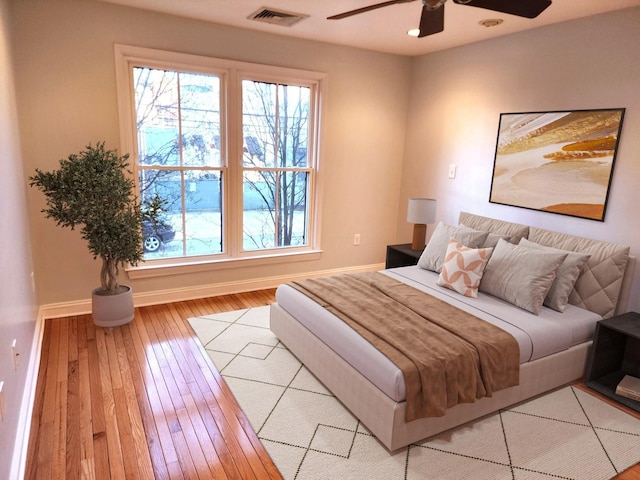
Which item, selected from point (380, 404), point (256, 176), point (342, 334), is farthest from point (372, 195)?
point (380, 404)

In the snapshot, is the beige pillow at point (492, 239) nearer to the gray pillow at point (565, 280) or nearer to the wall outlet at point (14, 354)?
the gray pillow at point (565, 280)

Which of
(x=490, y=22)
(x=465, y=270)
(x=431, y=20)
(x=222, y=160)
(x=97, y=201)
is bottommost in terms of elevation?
(x=465, y=270)

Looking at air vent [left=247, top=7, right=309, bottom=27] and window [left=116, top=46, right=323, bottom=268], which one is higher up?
air vent [left=247, top=7, right=309, bottom=27]

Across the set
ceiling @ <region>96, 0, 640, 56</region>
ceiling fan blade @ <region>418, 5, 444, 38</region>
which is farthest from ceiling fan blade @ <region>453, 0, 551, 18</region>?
ceiling @ <region>96, 0, 640, 56</region>

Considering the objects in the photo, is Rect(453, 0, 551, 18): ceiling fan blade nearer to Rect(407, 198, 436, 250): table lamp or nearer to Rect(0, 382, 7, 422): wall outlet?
Rect(407, 198, 436, 250): table lamp

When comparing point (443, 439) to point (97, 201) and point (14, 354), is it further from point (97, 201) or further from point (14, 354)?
point (97, 201)

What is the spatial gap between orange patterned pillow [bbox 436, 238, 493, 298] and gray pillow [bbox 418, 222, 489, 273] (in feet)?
0.70

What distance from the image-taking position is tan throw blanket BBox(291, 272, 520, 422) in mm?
2129

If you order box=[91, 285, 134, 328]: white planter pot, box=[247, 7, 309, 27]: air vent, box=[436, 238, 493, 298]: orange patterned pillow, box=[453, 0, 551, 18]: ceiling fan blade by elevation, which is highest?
box=[247, 7, 309, 27]: air vent

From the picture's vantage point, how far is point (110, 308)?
341 cm

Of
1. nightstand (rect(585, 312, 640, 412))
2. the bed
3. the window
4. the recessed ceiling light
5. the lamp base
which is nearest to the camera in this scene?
the bed

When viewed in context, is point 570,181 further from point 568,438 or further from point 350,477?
point 350,477

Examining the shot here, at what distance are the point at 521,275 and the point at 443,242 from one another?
2.56 feet

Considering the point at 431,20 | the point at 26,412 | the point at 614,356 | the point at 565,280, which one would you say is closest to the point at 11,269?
the point at 26,412
